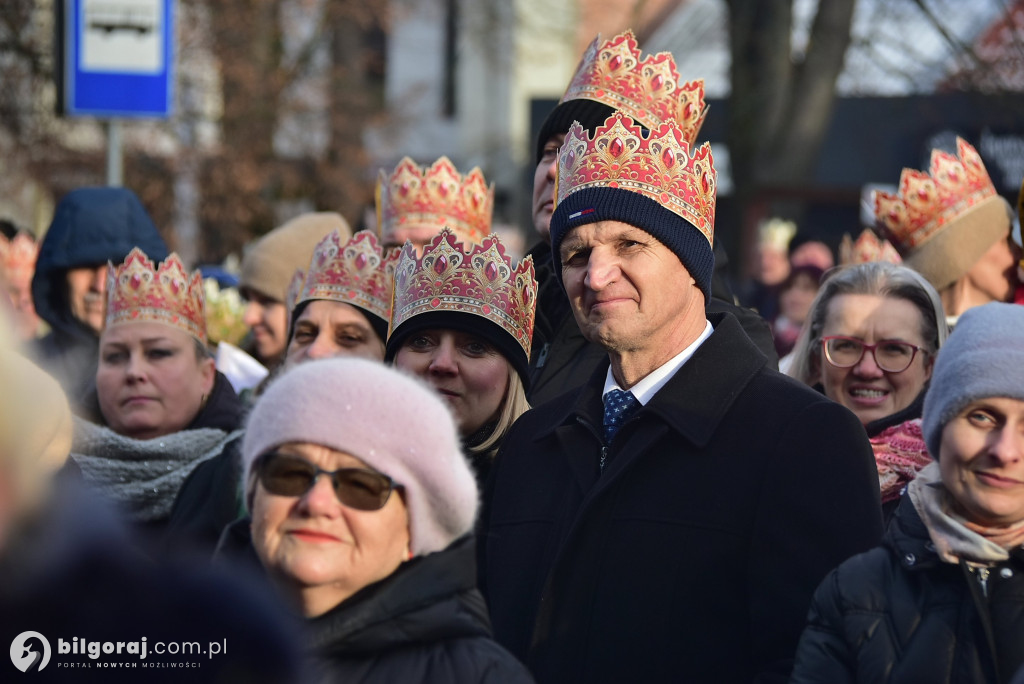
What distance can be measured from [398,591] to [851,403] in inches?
Result: 95.4

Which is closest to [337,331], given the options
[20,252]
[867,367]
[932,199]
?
[867,367]

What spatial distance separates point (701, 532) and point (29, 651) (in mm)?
2056

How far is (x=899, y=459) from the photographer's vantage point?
4359mm

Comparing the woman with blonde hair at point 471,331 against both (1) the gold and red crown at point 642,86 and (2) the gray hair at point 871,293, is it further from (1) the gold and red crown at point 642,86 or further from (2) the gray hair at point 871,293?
(2) the gray hair at point 871,293

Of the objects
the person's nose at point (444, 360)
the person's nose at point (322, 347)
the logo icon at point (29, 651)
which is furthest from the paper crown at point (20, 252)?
the logo icon at point (29, 651)

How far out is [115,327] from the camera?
228 inches

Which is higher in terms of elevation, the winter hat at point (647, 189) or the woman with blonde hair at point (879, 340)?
the winter hat at point (647, 189)

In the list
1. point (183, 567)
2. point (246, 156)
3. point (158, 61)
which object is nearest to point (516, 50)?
point (246, 156)

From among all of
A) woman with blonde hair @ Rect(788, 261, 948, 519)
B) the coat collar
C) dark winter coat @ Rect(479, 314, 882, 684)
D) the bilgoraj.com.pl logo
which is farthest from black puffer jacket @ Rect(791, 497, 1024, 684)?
the bilgoraj.com.pl logo

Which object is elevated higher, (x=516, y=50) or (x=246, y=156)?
(x=516, y=50)

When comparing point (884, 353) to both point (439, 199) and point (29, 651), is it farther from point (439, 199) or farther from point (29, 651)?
point (29, 651)

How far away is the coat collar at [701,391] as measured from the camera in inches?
138

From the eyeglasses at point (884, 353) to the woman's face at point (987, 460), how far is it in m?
1.46

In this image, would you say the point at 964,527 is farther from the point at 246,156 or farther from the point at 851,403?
the point at 246,156
